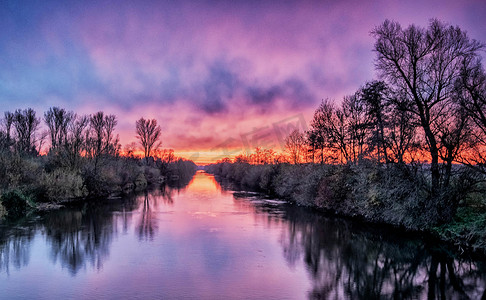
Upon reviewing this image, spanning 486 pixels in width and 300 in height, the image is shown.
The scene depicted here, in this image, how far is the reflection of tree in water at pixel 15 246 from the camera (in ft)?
37.7

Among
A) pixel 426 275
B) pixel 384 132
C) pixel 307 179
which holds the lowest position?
pixel 426 275

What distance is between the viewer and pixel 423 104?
717 inches

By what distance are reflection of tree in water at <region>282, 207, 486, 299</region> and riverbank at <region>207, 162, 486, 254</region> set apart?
4.28 ft

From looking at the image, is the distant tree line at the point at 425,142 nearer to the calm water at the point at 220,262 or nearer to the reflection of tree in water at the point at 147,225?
the calm water at the point at 220,262

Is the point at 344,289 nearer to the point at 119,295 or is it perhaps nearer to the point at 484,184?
the point at 119,295

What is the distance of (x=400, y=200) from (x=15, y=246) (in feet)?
62.2

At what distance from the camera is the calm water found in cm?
948

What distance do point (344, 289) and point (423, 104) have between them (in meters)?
13.2

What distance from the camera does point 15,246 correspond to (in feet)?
44.7

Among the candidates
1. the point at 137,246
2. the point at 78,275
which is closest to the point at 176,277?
the point at 78,275

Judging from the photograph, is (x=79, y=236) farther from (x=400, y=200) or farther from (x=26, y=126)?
(x=26, y=126)

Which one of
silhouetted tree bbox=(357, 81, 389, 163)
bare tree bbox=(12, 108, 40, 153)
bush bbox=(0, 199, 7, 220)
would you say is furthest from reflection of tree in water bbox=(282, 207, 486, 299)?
bare tree bbox=(12, 108, 40, 153)

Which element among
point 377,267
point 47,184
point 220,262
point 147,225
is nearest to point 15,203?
point 47,184

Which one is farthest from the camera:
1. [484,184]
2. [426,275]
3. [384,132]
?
[384,132]
